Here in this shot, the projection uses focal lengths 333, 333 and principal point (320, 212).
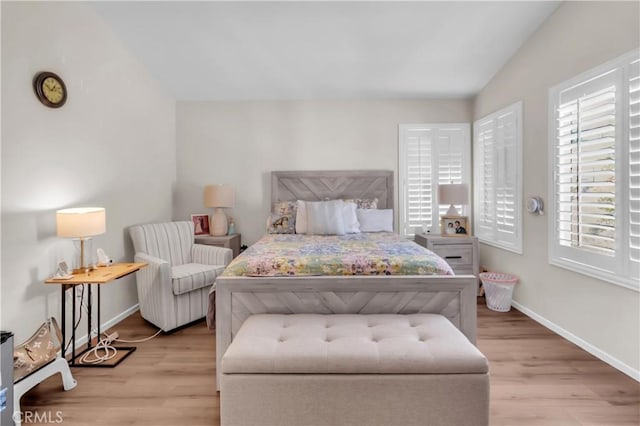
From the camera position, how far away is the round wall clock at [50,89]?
2266 mm

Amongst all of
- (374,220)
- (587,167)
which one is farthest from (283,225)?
(587,167)

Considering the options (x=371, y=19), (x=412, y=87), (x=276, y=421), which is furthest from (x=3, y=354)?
(x=412, y=87)

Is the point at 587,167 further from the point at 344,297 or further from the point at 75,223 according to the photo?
the point at 75,223

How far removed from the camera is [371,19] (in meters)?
2.91

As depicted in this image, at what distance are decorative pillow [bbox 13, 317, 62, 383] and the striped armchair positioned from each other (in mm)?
808

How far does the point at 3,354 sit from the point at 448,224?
3996 mm

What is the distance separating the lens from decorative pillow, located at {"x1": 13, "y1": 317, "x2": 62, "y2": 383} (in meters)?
1.84

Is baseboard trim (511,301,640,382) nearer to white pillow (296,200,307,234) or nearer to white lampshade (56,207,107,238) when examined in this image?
white pillow (296,200,307,234)

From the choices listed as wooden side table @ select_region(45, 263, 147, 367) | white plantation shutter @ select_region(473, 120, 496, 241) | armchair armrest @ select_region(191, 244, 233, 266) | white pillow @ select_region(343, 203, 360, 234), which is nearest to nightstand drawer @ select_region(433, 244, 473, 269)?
white plantation shutter @ select_region(473, 120, 496, 241)

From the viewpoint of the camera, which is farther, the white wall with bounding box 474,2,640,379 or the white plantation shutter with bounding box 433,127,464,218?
the white plantation shutter with bounding box 433,127,464,218

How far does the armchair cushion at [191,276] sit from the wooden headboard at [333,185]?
1.40 metres

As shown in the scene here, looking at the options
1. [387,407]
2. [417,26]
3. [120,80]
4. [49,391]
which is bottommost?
[49,391]

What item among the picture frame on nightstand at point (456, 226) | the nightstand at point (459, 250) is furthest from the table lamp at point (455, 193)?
the nightstand at point (459, 250)

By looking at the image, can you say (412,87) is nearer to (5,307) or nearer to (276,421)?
(276,421)
